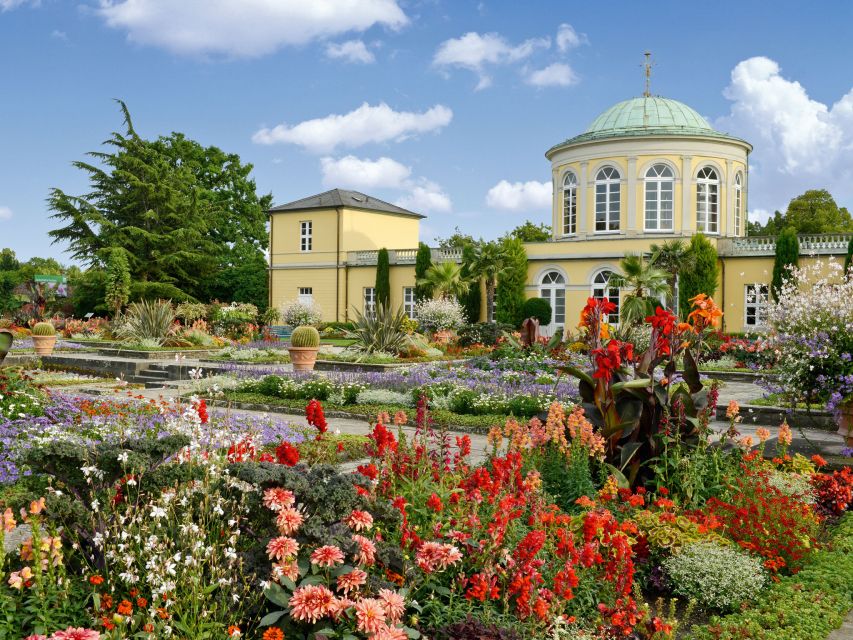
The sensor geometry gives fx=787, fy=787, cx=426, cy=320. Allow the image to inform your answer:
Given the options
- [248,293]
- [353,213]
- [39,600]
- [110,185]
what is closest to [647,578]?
[39,600]

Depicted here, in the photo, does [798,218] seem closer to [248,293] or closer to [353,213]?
[353,213]

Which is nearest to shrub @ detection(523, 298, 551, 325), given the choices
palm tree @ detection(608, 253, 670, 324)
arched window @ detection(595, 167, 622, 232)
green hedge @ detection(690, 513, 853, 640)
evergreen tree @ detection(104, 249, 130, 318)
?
palm tree @ detection(608, 253, 670, 324)

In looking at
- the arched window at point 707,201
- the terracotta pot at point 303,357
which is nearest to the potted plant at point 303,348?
the terracotta pot at point 303,357

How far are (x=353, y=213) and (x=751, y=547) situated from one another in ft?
113

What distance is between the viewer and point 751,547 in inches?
183

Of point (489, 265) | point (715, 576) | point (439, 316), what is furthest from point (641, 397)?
point (489, 265)

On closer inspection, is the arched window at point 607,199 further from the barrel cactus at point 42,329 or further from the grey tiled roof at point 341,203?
the barrel cactus at point 42,329

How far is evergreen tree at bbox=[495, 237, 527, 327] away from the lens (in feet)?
104

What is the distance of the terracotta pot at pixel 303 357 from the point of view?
16594mm

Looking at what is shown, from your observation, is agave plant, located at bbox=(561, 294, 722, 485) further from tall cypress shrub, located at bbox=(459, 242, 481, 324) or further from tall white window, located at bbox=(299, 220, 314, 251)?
tall white window, located at bbox=(299, 220, 314, 251)

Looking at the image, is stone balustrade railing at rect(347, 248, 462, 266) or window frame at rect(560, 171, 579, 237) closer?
window frame at rect(560, 171, 579, 237)

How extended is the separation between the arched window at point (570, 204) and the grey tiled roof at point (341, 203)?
9668 mm

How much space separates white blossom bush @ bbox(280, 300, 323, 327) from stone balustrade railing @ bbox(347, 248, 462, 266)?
3.40 metres

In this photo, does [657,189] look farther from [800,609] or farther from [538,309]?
[800,609]
